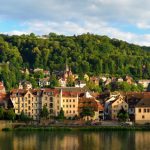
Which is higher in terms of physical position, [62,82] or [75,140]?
[62,82]

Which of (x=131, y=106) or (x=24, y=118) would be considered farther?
(x=131, y=106)

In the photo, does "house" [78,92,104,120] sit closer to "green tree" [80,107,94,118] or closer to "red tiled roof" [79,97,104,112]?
"red tiled roof" [79,97,104,112]

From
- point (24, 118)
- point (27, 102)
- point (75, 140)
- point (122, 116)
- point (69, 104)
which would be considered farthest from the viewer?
point (69, 104)

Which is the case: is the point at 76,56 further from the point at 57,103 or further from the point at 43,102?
the point at 43,102

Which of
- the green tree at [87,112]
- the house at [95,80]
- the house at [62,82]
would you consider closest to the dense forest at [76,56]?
the house at [95,80]

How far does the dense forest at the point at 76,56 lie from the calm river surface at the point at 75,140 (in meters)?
54.6

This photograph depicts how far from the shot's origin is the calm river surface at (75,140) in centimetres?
3997

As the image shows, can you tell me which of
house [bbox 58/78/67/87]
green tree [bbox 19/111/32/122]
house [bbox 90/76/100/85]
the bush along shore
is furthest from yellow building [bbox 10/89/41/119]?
house [bbox 90/76/100/85]

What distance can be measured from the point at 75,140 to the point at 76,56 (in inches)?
3025

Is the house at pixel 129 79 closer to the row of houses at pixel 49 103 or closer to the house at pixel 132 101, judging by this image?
the house at pixel 132 101

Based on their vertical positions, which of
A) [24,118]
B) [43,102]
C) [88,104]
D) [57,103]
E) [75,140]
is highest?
[43,102]

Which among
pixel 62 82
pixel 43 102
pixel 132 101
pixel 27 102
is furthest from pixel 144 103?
pixel 62 82

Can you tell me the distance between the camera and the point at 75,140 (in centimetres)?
4466

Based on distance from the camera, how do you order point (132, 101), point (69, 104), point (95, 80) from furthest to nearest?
point (95, 80) < point (132, 101) < point (69, 104)
